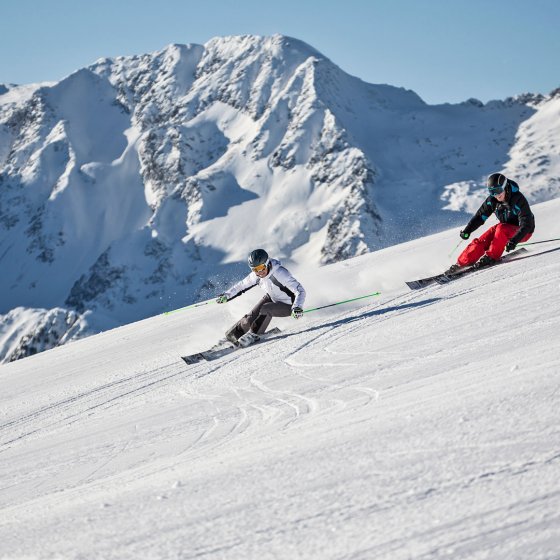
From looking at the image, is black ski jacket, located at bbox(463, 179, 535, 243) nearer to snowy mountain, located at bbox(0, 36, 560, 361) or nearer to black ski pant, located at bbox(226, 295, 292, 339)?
black ski pant, located at bbox(226, 295, 292, 339)

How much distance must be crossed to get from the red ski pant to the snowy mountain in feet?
389

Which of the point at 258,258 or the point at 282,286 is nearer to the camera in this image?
the point at 258,258

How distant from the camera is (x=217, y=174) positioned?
159 meters

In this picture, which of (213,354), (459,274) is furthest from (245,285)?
(459,274)

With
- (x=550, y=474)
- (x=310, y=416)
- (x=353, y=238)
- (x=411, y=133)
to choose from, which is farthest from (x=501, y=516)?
(x=411, y=133)

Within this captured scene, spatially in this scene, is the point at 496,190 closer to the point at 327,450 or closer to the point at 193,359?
the point at 193,359

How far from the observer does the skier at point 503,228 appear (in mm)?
10164

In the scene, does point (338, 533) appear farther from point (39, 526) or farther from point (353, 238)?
point (353, 238)

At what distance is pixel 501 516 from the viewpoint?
9.09 feet

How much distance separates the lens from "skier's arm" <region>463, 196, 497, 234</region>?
10711mm

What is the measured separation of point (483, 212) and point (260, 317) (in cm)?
392

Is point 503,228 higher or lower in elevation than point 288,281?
lower

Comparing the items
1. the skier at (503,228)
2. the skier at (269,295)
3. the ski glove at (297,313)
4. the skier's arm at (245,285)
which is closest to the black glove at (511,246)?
the skier at (503,228)

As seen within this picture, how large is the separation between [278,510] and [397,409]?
1.33 m
